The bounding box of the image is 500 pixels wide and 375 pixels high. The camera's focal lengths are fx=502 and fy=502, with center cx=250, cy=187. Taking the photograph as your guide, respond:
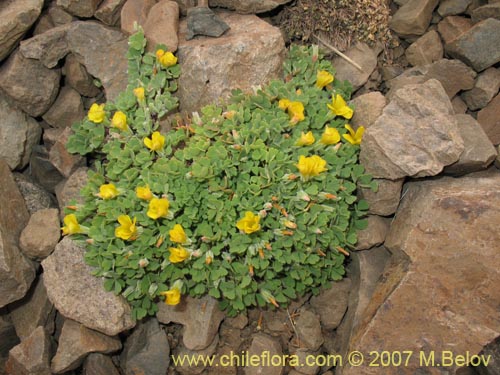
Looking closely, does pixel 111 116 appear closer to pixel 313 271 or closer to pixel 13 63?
pixel 13 63

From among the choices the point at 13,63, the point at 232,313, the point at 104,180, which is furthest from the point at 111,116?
the point at 232,313

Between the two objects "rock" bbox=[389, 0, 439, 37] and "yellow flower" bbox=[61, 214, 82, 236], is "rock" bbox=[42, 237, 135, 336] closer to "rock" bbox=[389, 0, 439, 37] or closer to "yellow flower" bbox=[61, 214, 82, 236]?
"yellow flower" bbox=[61, 214, 82, 236]

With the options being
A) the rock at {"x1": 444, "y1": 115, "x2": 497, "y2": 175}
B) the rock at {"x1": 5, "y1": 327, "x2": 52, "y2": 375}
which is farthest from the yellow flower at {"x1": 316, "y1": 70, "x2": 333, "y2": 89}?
the rock at {"x1": 5, "y1": 327, "x2": 52, "y2": 375}

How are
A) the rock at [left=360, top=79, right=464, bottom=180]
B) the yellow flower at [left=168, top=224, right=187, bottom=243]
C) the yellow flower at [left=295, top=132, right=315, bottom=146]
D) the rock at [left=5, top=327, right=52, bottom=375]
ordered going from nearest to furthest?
the yellow flower at [left=168, top=224, right=187, bottom=243] < the rock at [left=360, top=79, right=464, bottom=180] < the yellow flower at [left=295, top=132, right=315, bottom=146] < the rock at [left=5, top=327, right=52, bottom=375]

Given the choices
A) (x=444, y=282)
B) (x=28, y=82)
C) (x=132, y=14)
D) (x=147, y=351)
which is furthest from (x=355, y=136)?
(x=28, y=82)

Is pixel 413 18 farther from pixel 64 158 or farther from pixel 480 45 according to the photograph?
pixel 64 158
